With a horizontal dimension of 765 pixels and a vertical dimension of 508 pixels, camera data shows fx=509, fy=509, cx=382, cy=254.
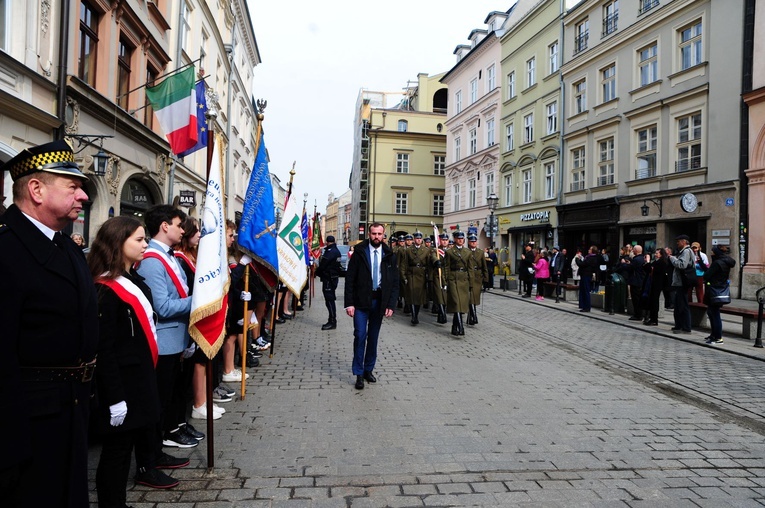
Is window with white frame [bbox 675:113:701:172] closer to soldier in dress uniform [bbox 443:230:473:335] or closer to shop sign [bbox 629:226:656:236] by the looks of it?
shop sign [bbox 629:226:656:236]

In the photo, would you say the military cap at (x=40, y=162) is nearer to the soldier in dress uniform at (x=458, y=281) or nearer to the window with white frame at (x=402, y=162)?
the soldier in dress uniform at (x=458, y=281)

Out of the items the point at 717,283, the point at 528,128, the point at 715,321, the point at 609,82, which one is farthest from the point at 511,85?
the point at 715,321

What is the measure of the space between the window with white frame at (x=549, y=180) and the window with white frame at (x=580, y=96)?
3.19 meters

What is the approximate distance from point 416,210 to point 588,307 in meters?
38.8

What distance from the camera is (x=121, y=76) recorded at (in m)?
14.9

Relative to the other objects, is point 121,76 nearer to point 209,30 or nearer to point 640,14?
point 209,30

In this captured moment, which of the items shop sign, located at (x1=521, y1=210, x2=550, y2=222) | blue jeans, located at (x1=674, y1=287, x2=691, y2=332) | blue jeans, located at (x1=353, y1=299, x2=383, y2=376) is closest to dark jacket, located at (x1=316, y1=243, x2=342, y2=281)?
blue jeans, located at (x1=353, y1=299, x2=383, y2=376)

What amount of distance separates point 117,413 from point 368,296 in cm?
378

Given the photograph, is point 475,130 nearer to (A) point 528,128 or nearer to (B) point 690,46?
(A) point 528,128

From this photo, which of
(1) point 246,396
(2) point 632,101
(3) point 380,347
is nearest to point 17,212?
(1) point 246,396

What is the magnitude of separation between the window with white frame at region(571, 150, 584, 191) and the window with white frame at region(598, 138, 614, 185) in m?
1.36

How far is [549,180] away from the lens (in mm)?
28859

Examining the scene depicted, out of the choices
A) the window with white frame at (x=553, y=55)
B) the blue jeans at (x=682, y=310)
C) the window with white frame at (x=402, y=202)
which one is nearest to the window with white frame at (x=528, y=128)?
the window with white frame at (x=553, y=55)

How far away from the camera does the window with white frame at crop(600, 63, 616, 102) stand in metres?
24.1
